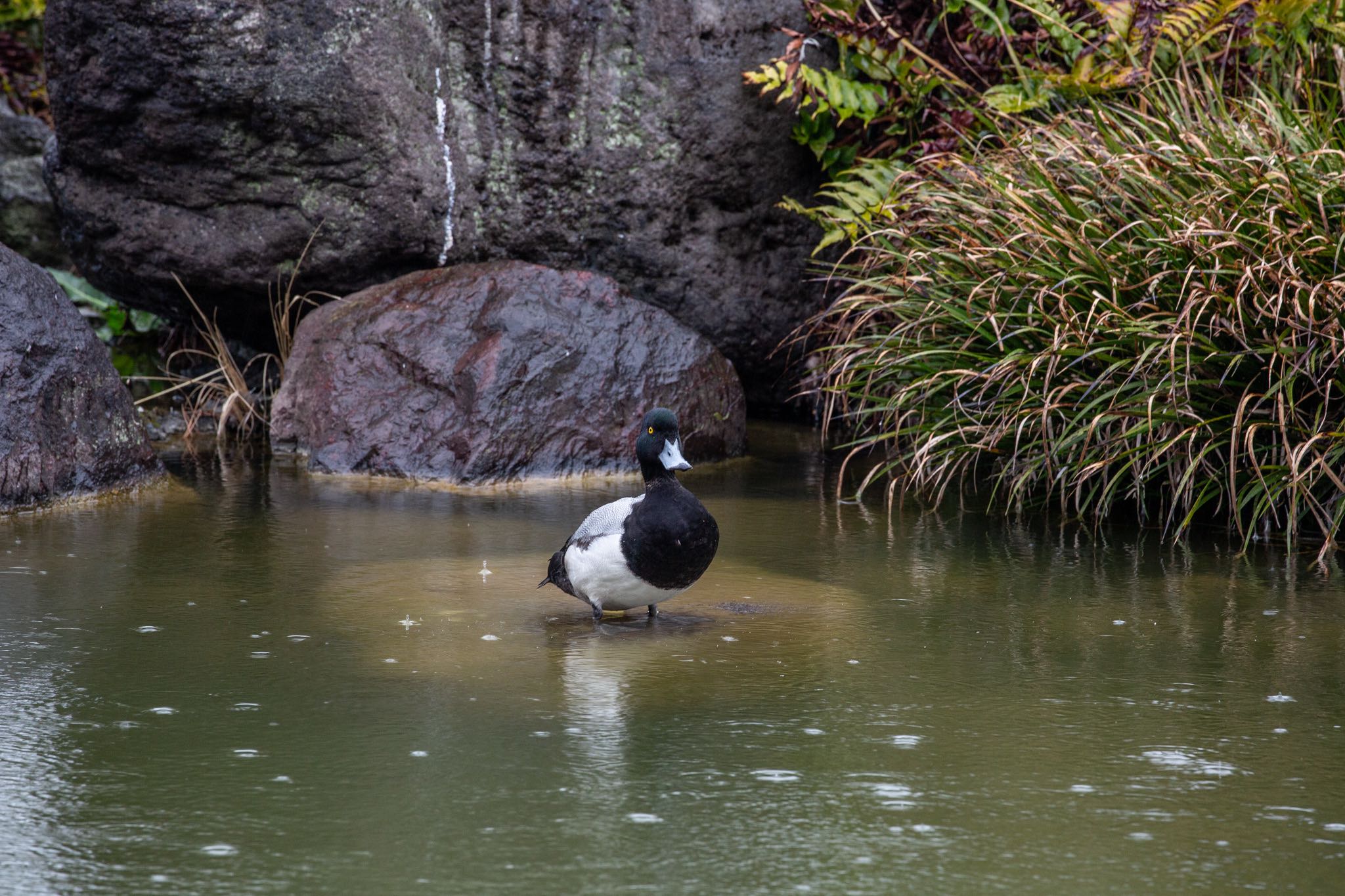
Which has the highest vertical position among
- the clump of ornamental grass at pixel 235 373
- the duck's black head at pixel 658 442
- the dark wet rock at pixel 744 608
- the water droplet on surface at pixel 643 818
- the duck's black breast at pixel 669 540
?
the clump of ornamental grass at pixel 235 373

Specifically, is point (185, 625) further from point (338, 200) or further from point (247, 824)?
point (338, 200)

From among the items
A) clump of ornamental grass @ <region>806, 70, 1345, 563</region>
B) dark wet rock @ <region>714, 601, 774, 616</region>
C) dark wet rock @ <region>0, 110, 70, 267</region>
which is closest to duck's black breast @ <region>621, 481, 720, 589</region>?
dark wet rock @ <region>714, 601, 774, 616</region>

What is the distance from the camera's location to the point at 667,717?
160 inches

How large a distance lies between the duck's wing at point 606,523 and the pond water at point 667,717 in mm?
326

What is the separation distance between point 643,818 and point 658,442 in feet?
6.97

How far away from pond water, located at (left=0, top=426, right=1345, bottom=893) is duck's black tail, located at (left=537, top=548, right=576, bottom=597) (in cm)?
13

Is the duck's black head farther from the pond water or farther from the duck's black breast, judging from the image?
the pond water

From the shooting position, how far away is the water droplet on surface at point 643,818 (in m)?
3.28

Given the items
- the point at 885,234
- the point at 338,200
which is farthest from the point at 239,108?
the point at 885,234

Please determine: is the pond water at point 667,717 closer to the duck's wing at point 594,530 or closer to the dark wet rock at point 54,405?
the duck's wing at point 594,530

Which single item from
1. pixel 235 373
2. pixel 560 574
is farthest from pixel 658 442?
pixel 235 373

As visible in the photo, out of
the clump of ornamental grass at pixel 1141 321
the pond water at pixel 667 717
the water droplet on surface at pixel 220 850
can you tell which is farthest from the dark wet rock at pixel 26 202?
the water droplet on surface at pixel 220 850

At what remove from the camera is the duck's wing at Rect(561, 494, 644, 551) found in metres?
5.03

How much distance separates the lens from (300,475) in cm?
815
